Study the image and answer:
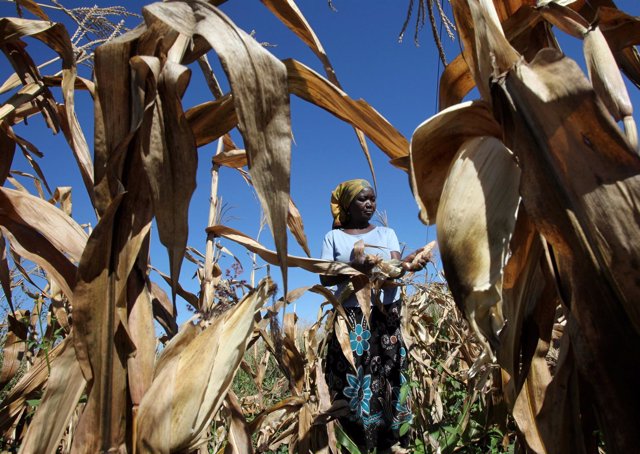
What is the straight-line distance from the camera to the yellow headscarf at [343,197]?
234 centimetres

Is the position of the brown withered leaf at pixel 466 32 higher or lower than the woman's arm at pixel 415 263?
lower

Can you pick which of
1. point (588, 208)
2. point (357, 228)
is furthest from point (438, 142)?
point (357, 228)

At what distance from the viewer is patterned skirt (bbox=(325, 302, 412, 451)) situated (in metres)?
1.99

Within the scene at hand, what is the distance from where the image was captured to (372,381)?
2.06 metres

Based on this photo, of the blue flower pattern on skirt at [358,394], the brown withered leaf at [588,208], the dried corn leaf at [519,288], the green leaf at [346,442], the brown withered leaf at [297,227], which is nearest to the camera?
the brown withered leaf at [588,208]

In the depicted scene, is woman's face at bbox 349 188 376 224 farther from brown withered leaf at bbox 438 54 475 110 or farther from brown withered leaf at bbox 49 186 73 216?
brown withered leaf at bbox 438 54 475 110

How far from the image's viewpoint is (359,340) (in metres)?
2.03

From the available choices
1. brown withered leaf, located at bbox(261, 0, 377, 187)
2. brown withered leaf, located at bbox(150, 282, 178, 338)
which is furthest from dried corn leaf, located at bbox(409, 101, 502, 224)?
brown withered leaf, located at bbox(150, 282, 178, 338)

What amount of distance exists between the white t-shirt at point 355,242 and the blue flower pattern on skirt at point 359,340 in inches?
4.9

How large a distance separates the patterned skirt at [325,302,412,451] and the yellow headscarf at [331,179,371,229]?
568mm

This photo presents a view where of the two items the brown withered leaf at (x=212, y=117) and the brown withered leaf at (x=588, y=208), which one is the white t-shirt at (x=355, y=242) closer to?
the brown withered leaf at (x=212, y=117)

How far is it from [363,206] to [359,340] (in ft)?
2.20

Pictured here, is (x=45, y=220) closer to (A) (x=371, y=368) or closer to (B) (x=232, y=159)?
(B) (x=232, y=159)

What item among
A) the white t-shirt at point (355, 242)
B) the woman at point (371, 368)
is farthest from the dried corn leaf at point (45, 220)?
the white t-shirt at point (355, 242)
